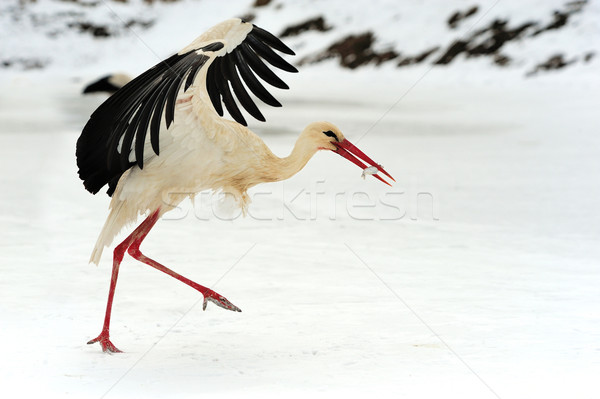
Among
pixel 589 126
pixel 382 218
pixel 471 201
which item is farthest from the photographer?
pixel 589 126

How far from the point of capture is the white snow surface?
14.4 ft

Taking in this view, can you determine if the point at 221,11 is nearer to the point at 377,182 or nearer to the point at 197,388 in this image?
the point at 377,182

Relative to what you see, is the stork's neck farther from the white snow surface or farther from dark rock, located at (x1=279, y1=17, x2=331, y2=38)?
dark rock, located at (x1=279, y1=17, x2=331, y2=38)

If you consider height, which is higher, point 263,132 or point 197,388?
point 263,132

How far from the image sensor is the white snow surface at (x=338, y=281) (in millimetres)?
4375

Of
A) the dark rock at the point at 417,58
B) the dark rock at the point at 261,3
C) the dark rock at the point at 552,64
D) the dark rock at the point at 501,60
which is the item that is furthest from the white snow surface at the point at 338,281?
the dark rock at the point at 261,3

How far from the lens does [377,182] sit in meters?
10.9

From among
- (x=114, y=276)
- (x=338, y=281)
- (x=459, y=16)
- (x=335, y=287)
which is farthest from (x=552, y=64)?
(x=114, y=276)

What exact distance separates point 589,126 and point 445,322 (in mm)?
10578

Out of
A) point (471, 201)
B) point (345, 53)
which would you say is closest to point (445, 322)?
point (471, 201)

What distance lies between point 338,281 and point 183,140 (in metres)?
2.14

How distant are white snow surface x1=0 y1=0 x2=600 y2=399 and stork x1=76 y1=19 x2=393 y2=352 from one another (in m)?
0.48

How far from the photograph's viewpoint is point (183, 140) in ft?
16.0

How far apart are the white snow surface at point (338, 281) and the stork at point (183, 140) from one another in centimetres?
48
